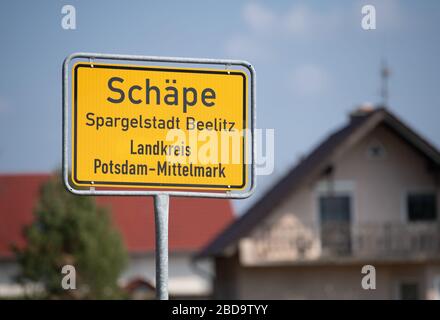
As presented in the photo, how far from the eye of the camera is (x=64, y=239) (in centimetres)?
→ 4391

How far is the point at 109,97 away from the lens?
542 centimetres

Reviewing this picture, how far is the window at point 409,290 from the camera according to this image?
31234 mm

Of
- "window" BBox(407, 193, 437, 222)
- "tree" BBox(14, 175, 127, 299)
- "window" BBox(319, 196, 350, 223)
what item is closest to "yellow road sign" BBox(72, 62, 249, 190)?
"window" BBox(319, 196, 350, 223)

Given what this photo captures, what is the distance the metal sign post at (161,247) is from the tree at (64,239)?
37556 millimetres

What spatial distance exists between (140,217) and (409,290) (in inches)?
1197

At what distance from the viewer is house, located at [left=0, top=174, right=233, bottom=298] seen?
191ft

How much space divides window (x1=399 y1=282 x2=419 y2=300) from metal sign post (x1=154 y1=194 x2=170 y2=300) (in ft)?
88.0

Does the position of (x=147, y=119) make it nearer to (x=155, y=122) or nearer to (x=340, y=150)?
(x=155, y=122)

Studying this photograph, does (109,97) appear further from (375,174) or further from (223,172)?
(375,174)

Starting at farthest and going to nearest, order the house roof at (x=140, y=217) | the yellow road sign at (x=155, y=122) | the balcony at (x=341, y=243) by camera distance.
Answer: the house roof at (x=140, y=217) → the balcony at (x=341, y=243) → the yellow road sign at (x=155, y=122)

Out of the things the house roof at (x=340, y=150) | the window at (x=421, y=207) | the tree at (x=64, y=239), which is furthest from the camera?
the tree at (x=64, y=239)

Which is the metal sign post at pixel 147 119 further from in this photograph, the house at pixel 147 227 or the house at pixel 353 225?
the house at pixel 147 227

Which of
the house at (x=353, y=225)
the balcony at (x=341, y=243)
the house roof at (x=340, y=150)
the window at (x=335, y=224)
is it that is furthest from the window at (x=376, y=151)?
the balcony at (x=341, y=243)
